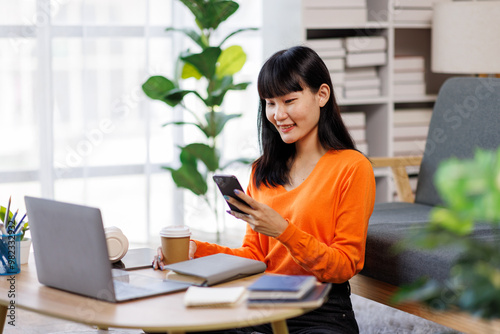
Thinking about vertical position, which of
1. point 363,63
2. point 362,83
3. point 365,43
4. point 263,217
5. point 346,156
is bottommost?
point 263,217

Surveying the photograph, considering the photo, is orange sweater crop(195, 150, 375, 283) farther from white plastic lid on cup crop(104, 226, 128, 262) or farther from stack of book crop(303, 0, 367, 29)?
stack of book crop(303, 0, 367, 29)

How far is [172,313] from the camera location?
1141mm

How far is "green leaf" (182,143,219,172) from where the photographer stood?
10.3 feet

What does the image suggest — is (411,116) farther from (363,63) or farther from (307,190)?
(307,190)

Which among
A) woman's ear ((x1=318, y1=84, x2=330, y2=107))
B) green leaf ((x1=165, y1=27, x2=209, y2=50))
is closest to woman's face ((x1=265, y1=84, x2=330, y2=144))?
woman's ear ((x1=318, y1=84, x2=330, y2=107))

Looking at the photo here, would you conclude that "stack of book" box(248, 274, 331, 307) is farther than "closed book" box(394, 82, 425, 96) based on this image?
No

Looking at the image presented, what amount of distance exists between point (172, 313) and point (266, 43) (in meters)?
2.59

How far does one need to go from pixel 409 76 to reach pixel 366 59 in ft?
1.03

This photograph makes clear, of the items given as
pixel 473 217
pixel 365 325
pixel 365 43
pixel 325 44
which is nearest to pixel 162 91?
pixel 325 44

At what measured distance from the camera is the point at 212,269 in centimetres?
136

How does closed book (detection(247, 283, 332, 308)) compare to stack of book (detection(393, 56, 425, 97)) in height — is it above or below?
below

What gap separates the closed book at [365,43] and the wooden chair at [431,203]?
0.81 meters

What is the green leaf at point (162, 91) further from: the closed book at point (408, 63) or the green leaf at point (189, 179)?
the closed book at point (408, 63)

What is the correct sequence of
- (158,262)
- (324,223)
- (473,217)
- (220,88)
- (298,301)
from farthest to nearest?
(220,88) < (324,223) < (158,262) < (298,301) < (473,217)
